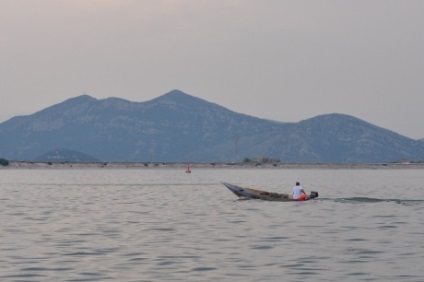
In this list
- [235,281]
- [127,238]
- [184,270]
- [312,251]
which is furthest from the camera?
[127,238]

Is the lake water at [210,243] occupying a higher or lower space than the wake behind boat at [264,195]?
lower

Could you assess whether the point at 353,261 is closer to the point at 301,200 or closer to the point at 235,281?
the point at 235,281

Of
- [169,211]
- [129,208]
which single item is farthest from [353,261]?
[129,208]

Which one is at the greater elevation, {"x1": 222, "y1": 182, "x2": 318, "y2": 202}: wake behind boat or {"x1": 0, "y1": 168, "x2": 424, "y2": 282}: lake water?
{"x1": 222, "y1": 182, "x2": 318, "y2": 202}: wake behind boat

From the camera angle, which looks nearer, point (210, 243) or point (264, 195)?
point (210, 243)

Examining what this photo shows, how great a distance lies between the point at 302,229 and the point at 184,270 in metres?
19.3

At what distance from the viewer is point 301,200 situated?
78.3 metres

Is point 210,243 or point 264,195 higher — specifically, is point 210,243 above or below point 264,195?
below

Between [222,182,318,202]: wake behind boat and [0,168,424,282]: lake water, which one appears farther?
[222,182,318,202]: wake behind boat

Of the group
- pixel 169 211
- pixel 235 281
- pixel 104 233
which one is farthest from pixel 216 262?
pixel 169 211

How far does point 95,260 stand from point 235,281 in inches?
301

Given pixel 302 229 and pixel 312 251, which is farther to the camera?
pixel 302 229

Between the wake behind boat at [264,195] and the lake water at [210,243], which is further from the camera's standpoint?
the wake behind boat at [264,195]

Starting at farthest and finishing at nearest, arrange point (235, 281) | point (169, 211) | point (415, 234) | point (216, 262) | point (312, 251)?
point (169, 211) → point (415, 234) → point (312, 251) → point (216, 262) → point (235, 281)
